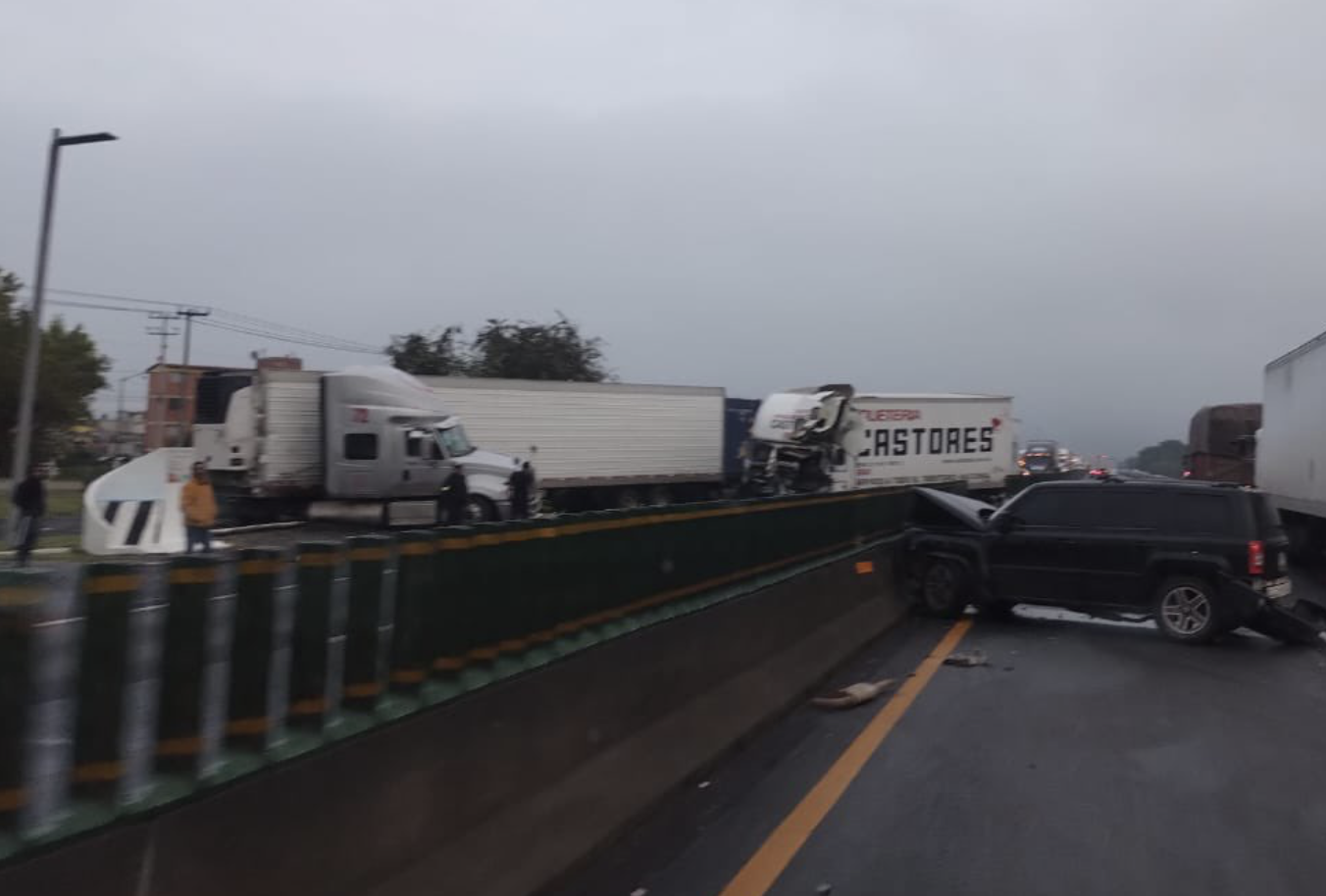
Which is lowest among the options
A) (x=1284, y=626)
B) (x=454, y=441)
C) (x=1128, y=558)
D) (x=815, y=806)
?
(x=815, y=806)

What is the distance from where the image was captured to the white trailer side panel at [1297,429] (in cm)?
2127

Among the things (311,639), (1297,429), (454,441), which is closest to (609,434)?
(454,441)

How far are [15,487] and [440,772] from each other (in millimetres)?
20464

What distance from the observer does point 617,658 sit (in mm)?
7312

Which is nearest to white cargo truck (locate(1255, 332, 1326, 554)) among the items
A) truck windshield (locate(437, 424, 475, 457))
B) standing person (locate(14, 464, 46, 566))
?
truck windshield (locate(437, 424, 475, 457))

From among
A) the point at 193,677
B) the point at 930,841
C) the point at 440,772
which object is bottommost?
the point at 930,841

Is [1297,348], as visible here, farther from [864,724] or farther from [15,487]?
[15,487]

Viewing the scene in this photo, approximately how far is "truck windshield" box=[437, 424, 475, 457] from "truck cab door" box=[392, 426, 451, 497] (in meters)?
0.25

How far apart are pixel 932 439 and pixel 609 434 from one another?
437 inches

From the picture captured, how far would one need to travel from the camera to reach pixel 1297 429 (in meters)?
23.3

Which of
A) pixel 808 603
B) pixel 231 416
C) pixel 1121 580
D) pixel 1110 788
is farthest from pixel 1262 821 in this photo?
pixel 231 416

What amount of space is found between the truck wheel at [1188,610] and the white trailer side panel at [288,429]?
2043 cm

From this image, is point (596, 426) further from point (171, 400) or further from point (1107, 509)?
point (1107, 509)

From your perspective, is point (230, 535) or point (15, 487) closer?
point (15, 487)
